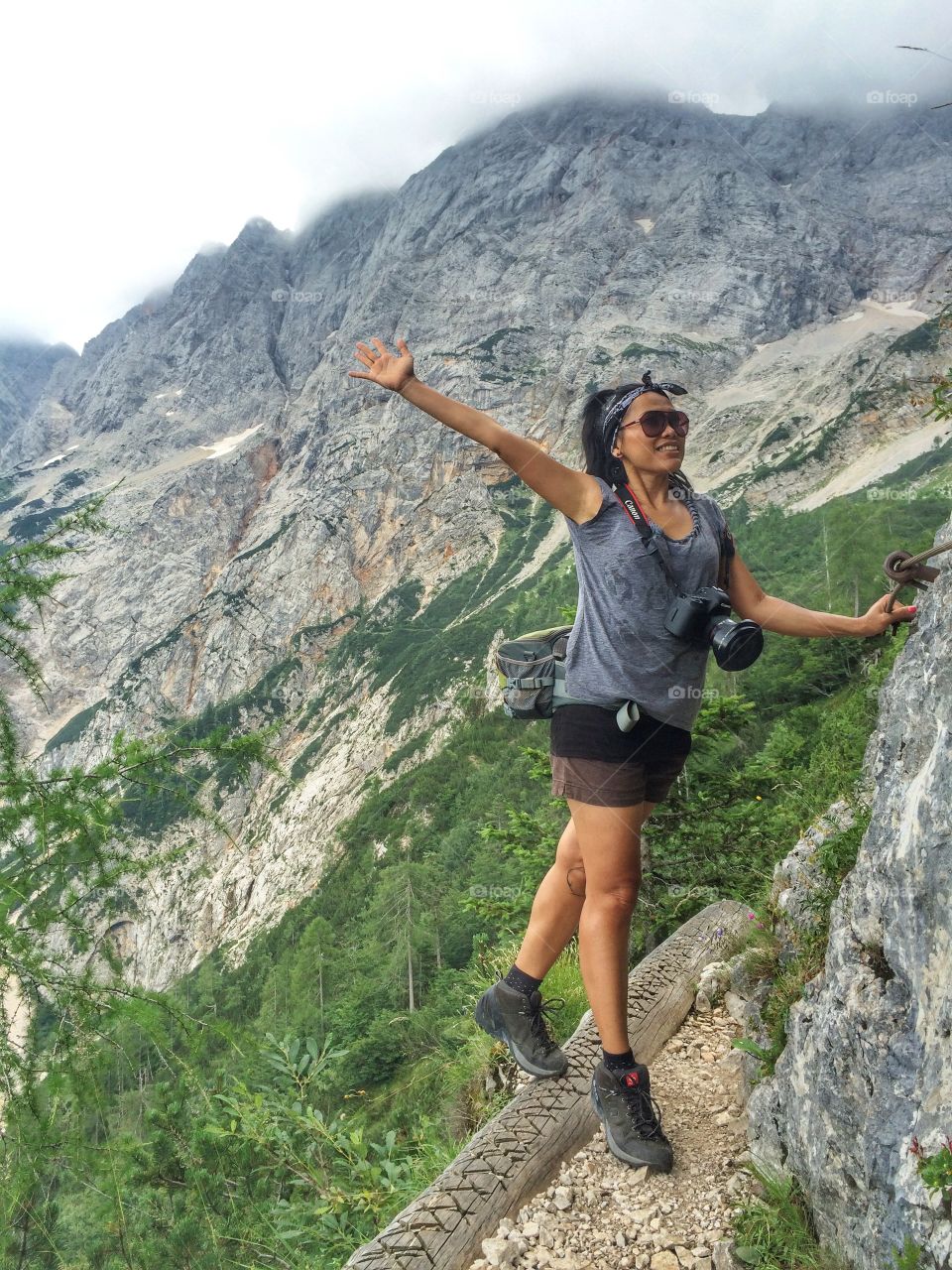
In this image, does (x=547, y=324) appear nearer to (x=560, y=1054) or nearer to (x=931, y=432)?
(x=931, y=432)

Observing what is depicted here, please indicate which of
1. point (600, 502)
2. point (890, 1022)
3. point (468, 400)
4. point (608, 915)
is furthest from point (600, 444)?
point (468, 400)

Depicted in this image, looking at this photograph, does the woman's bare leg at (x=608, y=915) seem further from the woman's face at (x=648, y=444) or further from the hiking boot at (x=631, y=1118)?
the woman's face at (x=648, y=444)

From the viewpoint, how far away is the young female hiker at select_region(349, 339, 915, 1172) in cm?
265

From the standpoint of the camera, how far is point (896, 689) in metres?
2.55

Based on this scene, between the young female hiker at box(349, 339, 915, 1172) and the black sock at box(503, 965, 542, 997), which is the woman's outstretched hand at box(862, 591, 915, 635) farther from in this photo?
the black sock at box(503, 965, 542, 997)

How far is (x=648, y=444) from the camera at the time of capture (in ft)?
9.10

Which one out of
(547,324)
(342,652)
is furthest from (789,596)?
(547,324)

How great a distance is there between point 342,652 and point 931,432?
88.8 meters

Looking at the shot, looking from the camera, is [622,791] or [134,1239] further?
[134,1239]

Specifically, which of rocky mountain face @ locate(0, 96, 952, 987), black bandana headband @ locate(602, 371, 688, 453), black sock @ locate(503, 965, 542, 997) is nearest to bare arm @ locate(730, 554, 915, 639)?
Answer: black bandana headband @ locate(602, 371, 688, 453)

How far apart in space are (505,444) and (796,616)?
1410 mm

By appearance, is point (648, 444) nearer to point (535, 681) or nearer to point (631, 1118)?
point (535, 681)

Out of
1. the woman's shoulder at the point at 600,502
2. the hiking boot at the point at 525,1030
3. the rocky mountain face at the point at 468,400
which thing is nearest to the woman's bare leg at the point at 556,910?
the hiking boot at the point at 525,1030

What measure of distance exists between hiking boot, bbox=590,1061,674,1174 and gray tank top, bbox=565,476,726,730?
4.60ft
